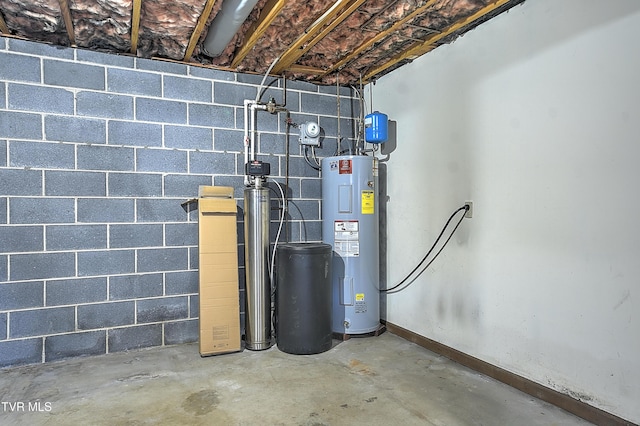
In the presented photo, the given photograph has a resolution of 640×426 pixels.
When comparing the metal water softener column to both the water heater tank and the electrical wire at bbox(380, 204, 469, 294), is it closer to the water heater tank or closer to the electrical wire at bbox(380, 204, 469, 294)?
the water heater tank

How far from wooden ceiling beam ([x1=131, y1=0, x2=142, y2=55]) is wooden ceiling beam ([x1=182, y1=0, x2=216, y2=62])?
36 centimetres

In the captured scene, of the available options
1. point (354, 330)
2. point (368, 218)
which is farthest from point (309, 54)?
point (354, 330)

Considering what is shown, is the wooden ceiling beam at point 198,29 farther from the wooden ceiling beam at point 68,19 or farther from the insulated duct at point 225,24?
the wooden ceiling beam at point 68,19

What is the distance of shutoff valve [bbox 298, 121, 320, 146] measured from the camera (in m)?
3.62

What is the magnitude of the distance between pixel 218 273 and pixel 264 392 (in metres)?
1.02

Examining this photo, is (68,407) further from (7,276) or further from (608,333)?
(608,333)

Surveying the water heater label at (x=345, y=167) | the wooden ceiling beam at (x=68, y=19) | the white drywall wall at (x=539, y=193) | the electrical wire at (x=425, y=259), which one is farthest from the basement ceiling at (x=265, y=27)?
the electrical wire at (x=425, y=259)

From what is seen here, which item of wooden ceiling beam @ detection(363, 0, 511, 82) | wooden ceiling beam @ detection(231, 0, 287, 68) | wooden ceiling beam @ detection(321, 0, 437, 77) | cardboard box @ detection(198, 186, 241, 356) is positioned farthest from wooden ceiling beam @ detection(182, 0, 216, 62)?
wooden ceiling beam @ detection(363, 0, 511, 82)

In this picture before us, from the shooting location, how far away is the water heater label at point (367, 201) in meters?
3.40

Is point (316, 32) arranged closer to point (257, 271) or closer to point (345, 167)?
point (345, 167)

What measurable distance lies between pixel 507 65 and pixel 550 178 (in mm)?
799

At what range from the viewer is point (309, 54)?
330cm

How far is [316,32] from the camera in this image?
2801 mm

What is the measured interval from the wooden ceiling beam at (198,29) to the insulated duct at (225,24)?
74 millimetres
